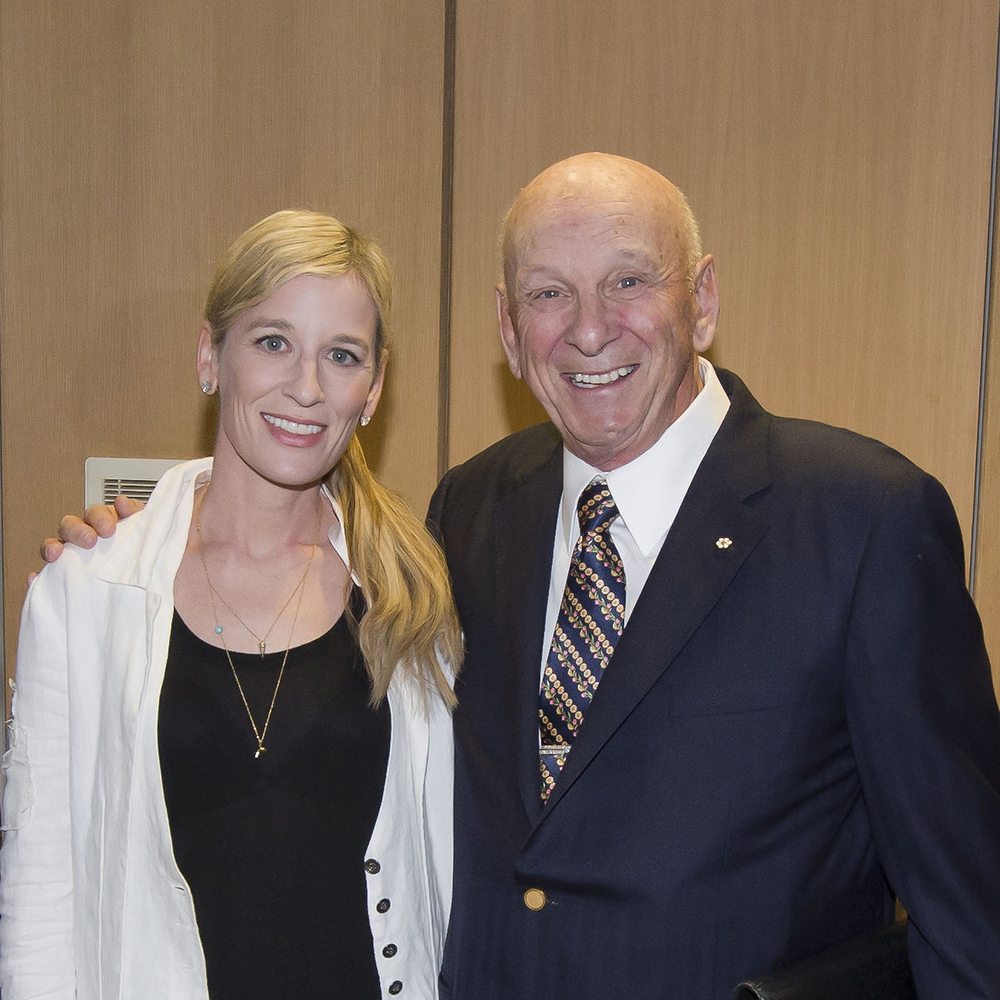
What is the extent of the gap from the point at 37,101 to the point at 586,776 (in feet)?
6.51

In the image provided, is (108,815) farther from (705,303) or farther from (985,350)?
(985,350)

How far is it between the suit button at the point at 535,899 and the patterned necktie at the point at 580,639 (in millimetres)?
132

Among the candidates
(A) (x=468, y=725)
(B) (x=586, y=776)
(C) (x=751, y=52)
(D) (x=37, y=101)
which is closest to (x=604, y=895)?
(B) (x=586, y=776)

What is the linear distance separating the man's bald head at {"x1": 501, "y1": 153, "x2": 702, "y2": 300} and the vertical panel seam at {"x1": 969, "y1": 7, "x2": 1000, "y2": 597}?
75cm

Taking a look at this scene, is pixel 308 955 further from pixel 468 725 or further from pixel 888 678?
pixel 888 678

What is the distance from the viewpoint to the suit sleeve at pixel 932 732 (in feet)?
4.83

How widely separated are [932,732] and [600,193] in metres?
0.94

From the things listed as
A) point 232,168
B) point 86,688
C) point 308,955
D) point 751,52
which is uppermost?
point 751,52

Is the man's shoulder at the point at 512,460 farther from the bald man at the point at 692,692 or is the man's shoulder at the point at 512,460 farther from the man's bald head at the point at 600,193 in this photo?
the man's bald head at the point at 600,193

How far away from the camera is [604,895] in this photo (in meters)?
1.57

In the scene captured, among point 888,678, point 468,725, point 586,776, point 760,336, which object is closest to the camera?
point 888,678

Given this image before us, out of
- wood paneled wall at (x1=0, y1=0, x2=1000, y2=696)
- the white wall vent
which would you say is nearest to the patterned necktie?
wood paneled wall at (x1=0, y1=0, x2=1000, y2=696)

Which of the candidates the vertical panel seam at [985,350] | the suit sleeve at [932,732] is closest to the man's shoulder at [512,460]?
the suit sleeve at [932,732]

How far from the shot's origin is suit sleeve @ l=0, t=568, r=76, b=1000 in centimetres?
169
